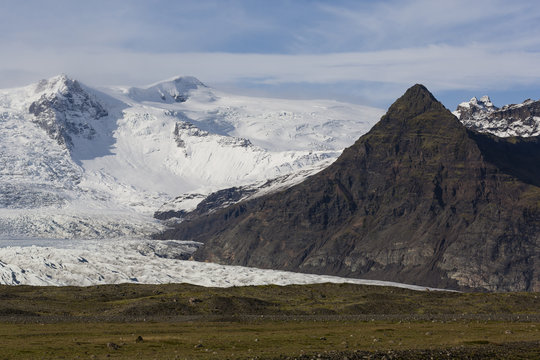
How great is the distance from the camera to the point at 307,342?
332ft

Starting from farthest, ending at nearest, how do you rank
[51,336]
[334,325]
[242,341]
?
[334,325], [51,336], [242,341]

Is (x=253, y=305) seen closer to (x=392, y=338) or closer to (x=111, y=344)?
(x=392, y=338)

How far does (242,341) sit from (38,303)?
94.2 meters

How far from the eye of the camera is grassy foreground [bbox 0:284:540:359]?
87.9 meters

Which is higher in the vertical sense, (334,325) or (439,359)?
(439,359)

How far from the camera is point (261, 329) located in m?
128

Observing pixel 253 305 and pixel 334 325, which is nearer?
pixel 334 325

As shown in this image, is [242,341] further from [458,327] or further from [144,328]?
[458,327]

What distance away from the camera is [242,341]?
102875 mm

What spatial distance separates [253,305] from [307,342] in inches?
3000

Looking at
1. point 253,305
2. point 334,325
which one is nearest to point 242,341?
point 334,325

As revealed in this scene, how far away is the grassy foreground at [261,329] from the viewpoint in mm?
87938

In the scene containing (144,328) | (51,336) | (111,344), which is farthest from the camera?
(144,328)

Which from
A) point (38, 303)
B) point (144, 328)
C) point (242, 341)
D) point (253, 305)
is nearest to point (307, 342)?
point (242, 341)
